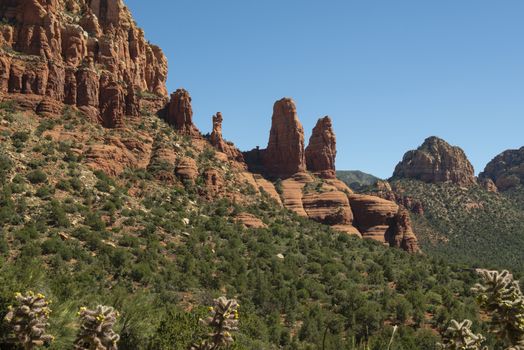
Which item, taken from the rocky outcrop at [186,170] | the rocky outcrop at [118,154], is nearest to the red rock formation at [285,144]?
the rocky outcrop at [186,170]

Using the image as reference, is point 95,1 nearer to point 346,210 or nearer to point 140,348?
point 346,210

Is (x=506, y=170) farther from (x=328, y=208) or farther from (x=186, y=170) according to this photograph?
(x=186, y=170)

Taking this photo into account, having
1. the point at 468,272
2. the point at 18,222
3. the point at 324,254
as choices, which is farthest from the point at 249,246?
the point at 468,272

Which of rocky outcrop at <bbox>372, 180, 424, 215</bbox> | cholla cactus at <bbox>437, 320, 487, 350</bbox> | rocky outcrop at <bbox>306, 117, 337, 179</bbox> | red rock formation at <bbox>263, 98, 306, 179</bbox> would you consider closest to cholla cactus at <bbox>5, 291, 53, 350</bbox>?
Answer: cholla cactus at <bbox>437, 320, 487, 350</bbox>

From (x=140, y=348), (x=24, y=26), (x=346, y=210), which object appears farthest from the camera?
(x=346, y=210)

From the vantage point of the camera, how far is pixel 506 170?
178m

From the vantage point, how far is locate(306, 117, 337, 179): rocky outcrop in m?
104

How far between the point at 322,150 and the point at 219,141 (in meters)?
25.2

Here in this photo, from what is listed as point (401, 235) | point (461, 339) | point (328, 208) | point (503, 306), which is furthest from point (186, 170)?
point (503, 306)

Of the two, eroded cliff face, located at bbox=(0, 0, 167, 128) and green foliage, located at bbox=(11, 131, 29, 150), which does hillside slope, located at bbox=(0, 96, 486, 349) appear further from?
eroded cliff face, located at bbox=(0, 0, 167, 128)

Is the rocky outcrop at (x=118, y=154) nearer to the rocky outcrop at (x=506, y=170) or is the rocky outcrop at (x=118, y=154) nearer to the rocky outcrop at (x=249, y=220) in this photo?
the rocky outcrop at (x=249, y=220)

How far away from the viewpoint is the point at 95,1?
79750 mm

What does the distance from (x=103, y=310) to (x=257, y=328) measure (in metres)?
22.2

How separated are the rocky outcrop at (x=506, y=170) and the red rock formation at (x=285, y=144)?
276 feet
